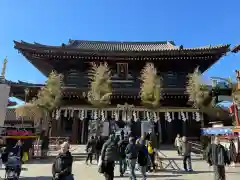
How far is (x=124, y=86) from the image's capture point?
837 inches

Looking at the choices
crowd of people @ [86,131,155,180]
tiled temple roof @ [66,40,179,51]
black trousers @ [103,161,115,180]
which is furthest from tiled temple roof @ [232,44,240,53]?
black trousers @ [103,161,115,180]

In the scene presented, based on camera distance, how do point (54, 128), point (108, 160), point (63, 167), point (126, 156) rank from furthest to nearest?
1. point (54, 128)
2. point (126, 156)
3. point (108, 160)
4. point (63, 167)

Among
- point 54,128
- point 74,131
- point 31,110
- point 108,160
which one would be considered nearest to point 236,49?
point 74,131

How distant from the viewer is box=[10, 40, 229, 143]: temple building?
752 inches

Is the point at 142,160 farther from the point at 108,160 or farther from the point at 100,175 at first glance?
the point at 100,175

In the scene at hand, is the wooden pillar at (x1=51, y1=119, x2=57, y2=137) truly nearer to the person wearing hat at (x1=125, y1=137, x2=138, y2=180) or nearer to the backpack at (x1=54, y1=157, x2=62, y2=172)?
the person wearing hat at (x1=125, y1=137, x2=138, y2=180)

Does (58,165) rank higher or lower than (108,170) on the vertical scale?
higher

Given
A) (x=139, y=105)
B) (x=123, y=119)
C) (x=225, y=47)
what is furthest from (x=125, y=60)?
(x=225, y=47)

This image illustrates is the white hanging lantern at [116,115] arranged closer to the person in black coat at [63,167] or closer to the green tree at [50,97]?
the green tree at [50,97]

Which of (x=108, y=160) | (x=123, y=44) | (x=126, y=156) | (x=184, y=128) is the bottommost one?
(x=126, y=156)

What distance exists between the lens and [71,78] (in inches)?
848

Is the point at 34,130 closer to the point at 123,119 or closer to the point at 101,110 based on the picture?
the point at 101,110

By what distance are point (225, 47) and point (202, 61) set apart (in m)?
2.34

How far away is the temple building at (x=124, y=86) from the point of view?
19094 millimetres
